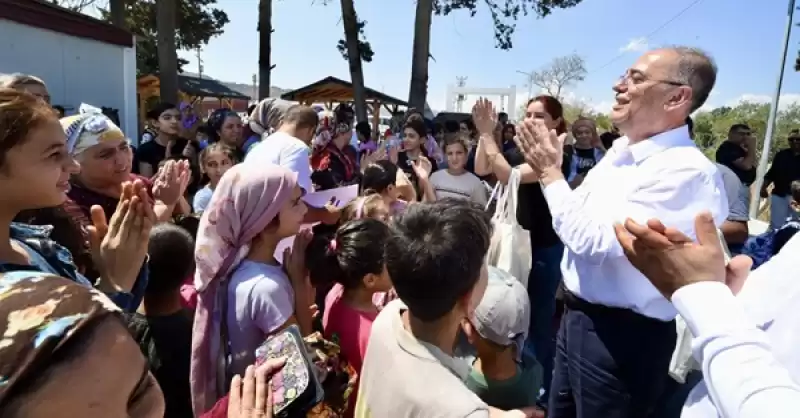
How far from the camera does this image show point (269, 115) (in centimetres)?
425

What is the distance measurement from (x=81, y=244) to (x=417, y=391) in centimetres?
125

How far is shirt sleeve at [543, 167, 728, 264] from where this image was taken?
1.87 meters

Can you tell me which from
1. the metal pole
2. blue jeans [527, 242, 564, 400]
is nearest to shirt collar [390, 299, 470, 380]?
blue jeans [527, 242, 564, 400]

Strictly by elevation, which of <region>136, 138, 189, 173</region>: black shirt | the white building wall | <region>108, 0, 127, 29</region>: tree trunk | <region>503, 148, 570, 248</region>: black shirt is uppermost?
<region>108, 0, 127, 29</region>: tree trunk

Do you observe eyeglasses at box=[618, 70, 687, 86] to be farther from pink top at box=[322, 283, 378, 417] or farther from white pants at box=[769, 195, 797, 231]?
white pants at box=[769, 195, 797, 231]

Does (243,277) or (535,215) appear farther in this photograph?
(535,215)

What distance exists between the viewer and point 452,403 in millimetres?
1226

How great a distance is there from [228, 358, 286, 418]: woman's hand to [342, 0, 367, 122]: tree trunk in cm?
1329

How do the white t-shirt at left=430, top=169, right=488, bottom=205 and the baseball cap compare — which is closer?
the baseball cap

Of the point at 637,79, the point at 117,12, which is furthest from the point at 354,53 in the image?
the point at 637,79

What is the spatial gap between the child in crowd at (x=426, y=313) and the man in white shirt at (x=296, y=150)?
1513 millimetres

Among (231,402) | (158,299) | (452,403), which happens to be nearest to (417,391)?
(452,403)

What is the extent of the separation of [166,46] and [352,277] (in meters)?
11.5

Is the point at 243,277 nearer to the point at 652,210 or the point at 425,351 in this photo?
the point at 425,351
